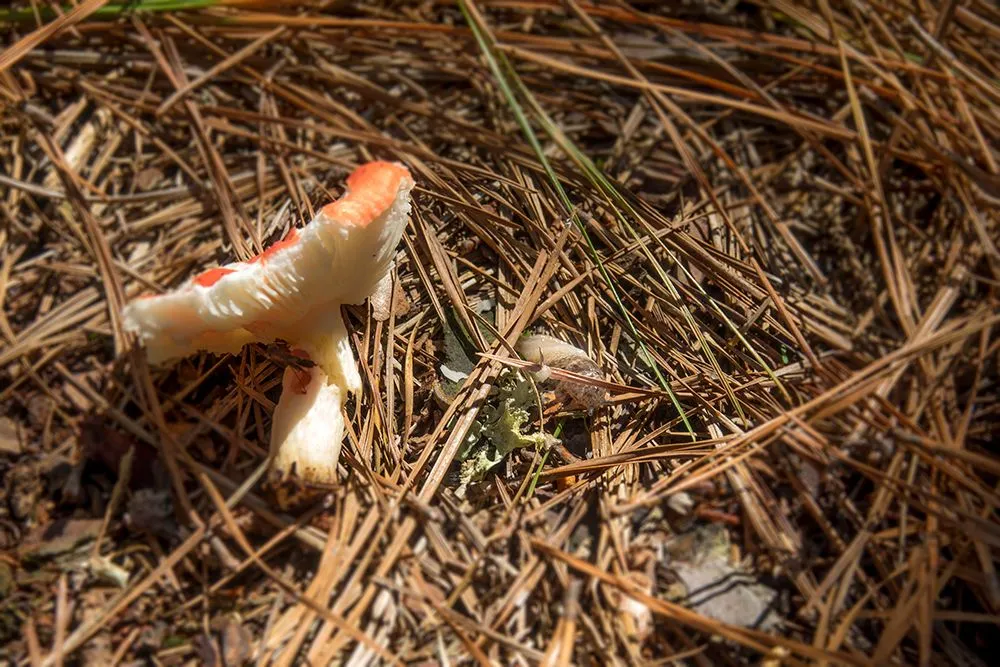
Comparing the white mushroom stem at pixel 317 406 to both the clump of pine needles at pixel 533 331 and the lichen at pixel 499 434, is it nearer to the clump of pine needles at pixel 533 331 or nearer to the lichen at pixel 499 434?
the clump of pine needles at pixel 533 331

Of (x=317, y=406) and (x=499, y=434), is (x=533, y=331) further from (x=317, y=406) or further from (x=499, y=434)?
(x=317, y=406)

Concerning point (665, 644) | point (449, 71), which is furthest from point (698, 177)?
point (665, 644)

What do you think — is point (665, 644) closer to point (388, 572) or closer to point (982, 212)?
point (388, 572)

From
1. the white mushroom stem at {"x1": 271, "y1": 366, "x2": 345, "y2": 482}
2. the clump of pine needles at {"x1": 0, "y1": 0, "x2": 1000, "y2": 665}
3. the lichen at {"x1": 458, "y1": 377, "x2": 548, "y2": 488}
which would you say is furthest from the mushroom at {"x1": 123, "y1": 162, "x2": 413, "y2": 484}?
the lichen at {"x1": 458, "y1": 377, "x2": 548, "y2": 488}

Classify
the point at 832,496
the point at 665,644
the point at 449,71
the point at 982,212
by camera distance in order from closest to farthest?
1. the point at 665,644
2. the point at 832,496
3. the point at 982,212
4. the point at 449,71

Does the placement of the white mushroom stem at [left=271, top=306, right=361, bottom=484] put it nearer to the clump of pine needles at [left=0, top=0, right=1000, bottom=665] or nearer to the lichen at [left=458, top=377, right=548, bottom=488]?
the clump of pine needles at [left=0, top=0, right=1000, bottom=665]

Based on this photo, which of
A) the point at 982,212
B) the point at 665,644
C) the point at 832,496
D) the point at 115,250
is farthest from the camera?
the point at 982,212

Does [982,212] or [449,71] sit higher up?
[449,71]

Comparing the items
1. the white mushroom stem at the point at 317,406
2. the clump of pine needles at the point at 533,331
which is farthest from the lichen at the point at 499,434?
the white mushroom stem at the point at 317,406
